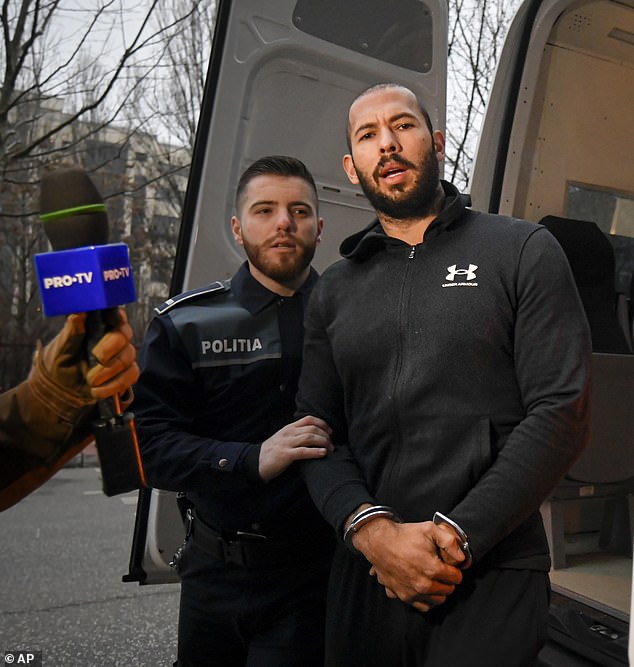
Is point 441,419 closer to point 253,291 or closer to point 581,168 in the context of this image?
point 253,291

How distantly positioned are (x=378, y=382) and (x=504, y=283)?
32 centimetres

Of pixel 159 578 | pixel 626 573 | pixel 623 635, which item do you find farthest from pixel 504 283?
pixel 626 573

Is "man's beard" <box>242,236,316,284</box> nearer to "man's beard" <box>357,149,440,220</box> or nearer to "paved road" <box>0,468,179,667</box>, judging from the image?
"man's beard" <box>357,149,440,220</box>

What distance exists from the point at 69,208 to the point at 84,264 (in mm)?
77

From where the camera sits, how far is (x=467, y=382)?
1.44 m

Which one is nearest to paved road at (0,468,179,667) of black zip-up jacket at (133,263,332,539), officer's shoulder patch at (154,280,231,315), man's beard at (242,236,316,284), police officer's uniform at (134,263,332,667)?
police officer's uniform at (134,263,332,667)

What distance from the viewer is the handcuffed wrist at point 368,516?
1.43 meters

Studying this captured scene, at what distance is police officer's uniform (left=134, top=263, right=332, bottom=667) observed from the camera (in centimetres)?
178

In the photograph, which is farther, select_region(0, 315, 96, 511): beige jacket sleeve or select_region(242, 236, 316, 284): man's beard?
select_region(242, 236, 316, 284): man's beard

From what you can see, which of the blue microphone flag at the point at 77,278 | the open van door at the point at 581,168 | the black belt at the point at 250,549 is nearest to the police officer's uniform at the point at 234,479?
the black belt at the point at 250,549

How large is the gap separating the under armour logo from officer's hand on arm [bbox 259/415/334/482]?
434 millimetres

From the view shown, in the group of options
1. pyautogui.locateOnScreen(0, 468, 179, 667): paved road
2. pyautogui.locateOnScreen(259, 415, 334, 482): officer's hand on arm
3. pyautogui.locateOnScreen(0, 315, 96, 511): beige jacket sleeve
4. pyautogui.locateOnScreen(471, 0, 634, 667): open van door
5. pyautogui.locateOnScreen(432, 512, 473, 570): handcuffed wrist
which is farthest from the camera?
pyautogui.locateOnScreen(0, 468, 179, 667): paved road

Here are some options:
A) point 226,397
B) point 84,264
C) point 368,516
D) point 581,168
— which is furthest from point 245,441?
point 581,168

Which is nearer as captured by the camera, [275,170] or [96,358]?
[96,358]
